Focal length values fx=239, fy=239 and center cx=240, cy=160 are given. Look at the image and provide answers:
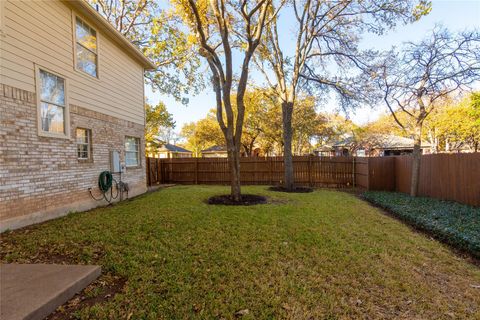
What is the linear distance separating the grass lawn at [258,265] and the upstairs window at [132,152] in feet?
12.3

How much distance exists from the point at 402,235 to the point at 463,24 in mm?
7216

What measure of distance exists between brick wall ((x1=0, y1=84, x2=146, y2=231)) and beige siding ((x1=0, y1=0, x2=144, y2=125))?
380 millimetres

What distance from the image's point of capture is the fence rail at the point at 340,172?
7422mm

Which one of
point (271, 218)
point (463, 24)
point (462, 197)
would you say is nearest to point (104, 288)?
point (271, 218)

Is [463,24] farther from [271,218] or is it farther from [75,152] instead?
[75,152]

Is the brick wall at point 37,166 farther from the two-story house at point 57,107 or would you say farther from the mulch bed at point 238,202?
the mulch bed at point 238,202

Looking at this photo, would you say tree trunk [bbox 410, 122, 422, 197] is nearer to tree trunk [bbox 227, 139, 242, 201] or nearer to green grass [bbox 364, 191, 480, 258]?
green grass [bbox 364, 191, 480, 258]

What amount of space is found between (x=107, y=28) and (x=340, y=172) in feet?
37.5

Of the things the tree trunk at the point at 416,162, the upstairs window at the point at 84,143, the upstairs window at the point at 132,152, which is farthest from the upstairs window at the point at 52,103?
the tree trunk at the point at 416,162

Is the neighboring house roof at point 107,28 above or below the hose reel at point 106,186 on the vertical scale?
above

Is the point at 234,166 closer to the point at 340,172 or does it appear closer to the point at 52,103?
the point at 52,103

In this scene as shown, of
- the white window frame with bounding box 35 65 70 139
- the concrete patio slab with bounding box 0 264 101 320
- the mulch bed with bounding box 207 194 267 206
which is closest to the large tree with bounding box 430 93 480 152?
the mulch bed with bounding box 207 194 267 206

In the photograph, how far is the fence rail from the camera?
7.42 meters

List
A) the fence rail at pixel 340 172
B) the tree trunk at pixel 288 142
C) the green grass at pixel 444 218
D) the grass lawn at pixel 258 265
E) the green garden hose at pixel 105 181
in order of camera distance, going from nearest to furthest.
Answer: the grass lawn at pixel 258 265
the green grass at pixel 444 218
the green garden hose at pixel 105 181
the fence rail at pixel 340 172
the tree trunk at pixel 288 142
